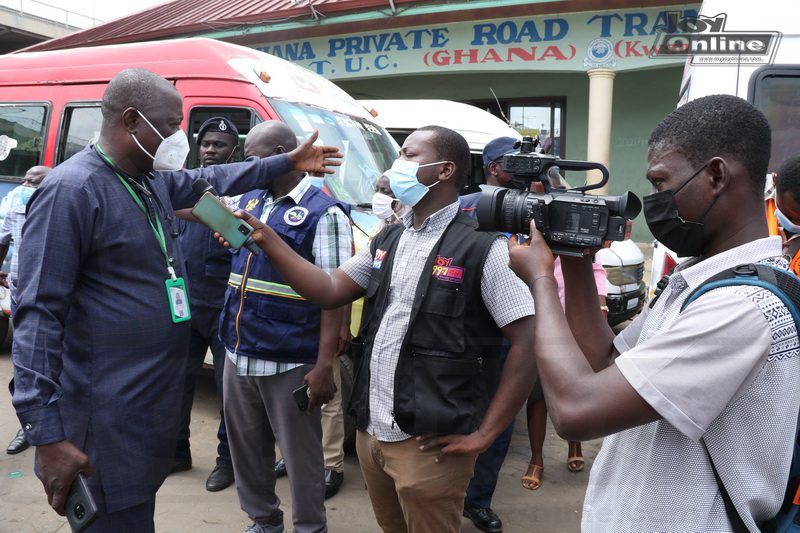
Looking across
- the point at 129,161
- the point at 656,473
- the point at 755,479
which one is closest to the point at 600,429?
the point at 656,473

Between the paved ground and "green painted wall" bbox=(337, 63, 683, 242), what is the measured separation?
6.78m

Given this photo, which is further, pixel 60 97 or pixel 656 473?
pixel 60 97

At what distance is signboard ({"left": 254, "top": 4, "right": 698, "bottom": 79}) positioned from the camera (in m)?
9.24

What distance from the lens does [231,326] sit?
10.0 ft

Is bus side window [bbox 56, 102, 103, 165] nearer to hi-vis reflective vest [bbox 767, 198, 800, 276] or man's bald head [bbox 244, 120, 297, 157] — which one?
man's bald head [bbox 244, 120, 297, 157]

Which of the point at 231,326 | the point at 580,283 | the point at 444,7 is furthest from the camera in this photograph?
the point at 444,7

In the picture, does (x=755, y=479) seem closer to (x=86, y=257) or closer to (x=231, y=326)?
(x=86, y=257)

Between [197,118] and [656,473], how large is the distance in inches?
174

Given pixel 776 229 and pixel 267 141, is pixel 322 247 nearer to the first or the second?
pixel 267 141

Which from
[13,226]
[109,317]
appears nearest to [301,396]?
[109,317]

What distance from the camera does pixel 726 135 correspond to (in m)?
1.31

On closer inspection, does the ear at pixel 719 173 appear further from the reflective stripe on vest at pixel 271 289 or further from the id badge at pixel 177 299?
the reflective stripe on vest at pixel 271 289

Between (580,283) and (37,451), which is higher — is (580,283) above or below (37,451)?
above

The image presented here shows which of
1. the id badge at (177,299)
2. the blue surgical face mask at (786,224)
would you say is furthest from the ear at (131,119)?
the blue surgical face mask at (786,224)
